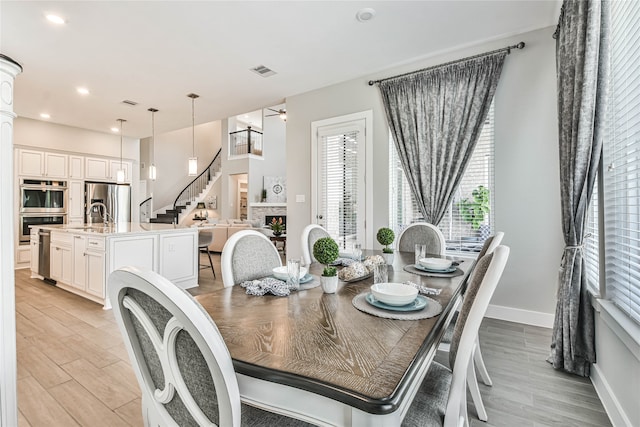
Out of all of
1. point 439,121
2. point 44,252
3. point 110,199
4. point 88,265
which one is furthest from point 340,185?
point 110,199

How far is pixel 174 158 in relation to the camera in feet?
36.2

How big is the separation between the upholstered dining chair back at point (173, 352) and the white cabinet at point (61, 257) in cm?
415

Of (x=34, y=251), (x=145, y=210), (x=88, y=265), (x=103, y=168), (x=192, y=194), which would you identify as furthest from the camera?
(x=192, y=194)

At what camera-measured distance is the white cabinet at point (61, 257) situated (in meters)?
3.95

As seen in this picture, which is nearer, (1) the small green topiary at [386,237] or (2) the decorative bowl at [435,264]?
(2) the decorative bowl at [435,264]

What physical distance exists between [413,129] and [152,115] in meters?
4.87

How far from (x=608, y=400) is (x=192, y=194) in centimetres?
1159

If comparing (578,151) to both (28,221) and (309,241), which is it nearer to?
(309,241)

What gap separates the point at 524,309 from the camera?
2.96 meters

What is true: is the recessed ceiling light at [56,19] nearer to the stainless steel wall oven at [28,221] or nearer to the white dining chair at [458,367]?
the white dining chair at [458,367]

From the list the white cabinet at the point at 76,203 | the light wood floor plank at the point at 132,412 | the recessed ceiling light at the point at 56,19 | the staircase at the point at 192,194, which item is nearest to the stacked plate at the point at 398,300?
the light wood floor plank at the point at 132,412

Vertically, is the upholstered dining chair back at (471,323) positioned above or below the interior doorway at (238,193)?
below

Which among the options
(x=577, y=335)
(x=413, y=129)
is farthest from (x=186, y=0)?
(x=577, y=335)

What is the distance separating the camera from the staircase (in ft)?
33.7
